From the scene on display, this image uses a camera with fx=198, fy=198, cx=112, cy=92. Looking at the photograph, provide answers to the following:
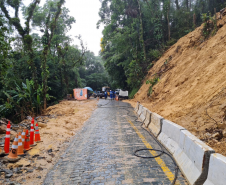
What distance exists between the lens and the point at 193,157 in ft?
12.8

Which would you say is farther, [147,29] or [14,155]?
[147,29]

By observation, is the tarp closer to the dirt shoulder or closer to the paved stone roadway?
the dirt shoulder

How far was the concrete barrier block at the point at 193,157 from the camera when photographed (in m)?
3.38

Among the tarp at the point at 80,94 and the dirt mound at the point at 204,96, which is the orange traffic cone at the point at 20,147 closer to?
the dirt mound at the point at 204,96

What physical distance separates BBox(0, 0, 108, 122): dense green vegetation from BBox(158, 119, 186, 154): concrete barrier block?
6.54 meters

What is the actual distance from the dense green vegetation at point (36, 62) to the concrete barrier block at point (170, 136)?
6544 mm

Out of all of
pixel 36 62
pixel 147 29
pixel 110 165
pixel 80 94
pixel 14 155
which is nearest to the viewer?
pixel 110 165

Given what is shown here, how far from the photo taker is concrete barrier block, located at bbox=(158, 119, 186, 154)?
17.0 feet

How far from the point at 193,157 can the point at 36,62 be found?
25.1 metres

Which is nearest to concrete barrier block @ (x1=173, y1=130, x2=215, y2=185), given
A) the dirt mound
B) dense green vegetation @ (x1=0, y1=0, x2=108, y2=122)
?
the dirt mound

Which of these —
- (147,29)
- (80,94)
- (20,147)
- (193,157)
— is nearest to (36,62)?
(80,94)

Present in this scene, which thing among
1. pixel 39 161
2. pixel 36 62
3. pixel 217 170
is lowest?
pixel 39 161

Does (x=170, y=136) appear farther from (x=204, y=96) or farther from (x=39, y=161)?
(x=39, y=161)

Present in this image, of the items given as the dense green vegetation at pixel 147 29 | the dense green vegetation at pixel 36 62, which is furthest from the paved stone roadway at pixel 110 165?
the dense green vegetation at pixel 147 29
